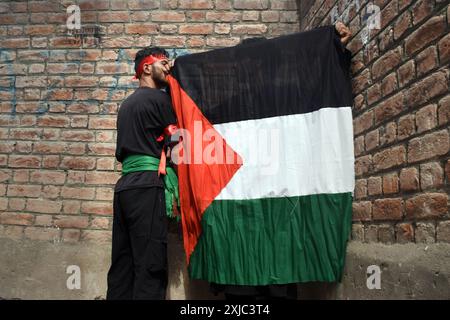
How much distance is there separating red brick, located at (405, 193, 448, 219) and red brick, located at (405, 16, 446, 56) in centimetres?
59

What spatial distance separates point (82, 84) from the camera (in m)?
2.96

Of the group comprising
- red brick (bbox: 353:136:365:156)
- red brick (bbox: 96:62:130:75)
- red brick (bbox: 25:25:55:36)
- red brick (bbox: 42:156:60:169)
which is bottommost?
red brick (bbox: 353:136:365:156)

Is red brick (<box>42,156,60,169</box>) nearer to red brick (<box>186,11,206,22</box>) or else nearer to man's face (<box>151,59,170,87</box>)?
man's face (<box>151,59,170,87</box>)

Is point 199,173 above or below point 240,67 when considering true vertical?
below

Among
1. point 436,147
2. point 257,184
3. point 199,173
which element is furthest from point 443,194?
point 199,173

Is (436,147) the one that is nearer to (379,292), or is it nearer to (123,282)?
(379,292)

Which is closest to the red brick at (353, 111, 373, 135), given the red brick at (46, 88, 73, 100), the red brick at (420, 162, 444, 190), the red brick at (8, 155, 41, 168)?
the red brick at (420, 162, 444, 190)

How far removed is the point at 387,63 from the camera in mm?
1892

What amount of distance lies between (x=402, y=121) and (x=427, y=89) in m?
Answer: 0.20

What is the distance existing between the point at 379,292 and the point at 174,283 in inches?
48.9

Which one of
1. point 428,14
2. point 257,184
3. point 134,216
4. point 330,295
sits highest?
point 428,14

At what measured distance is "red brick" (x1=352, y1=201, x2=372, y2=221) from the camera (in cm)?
200

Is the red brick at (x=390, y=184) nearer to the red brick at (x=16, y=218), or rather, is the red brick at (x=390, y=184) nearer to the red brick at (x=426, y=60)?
the red brick at (x=426, y=60)

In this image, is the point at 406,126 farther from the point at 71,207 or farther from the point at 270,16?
the point at 71,207
